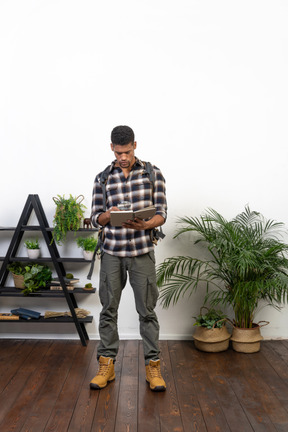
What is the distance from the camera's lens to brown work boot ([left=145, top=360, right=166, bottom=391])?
299cm

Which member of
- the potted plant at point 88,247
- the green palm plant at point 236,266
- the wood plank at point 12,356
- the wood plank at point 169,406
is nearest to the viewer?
the wood plank at point 169,406

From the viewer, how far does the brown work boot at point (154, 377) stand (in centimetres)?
299

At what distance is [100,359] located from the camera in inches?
124

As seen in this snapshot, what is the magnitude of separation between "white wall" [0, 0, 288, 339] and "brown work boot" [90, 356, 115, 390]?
3.89ft

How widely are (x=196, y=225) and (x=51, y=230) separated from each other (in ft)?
3.69

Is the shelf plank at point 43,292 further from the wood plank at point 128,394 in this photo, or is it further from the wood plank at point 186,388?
the wood plank at point 186,388

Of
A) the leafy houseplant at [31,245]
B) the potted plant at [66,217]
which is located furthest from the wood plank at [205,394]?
the leafy houseplant at [31,245]

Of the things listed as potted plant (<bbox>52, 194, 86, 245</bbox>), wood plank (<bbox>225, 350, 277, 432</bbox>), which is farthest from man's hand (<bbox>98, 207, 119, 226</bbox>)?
Result: wood plank (<bbox>225, 350, 277, 432</bbox>)

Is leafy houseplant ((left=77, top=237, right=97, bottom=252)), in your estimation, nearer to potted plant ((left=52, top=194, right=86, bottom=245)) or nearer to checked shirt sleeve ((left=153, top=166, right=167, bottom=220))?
potted plant ((left=52, top=194, right=86, bottom=245))

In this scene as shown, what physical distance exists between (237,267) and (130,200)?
1.08m

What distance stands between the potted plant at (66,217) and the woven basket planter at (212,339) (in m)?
1.24

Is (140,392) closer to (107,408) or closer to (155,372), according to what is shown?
(155,372)

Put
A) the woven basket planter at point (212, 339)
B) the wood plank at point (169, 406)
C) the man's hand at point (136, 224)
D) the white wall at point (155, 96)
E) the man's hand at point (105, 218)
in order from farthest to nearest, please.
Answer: the white wall at point (155, 96)
the woven basket planter at point (212, 339)
the man's hand at point (105, 218)
the man's hand at point (136, 224)
the wood plank at point (169, 406)

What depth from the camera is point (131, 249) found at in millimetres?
3021
